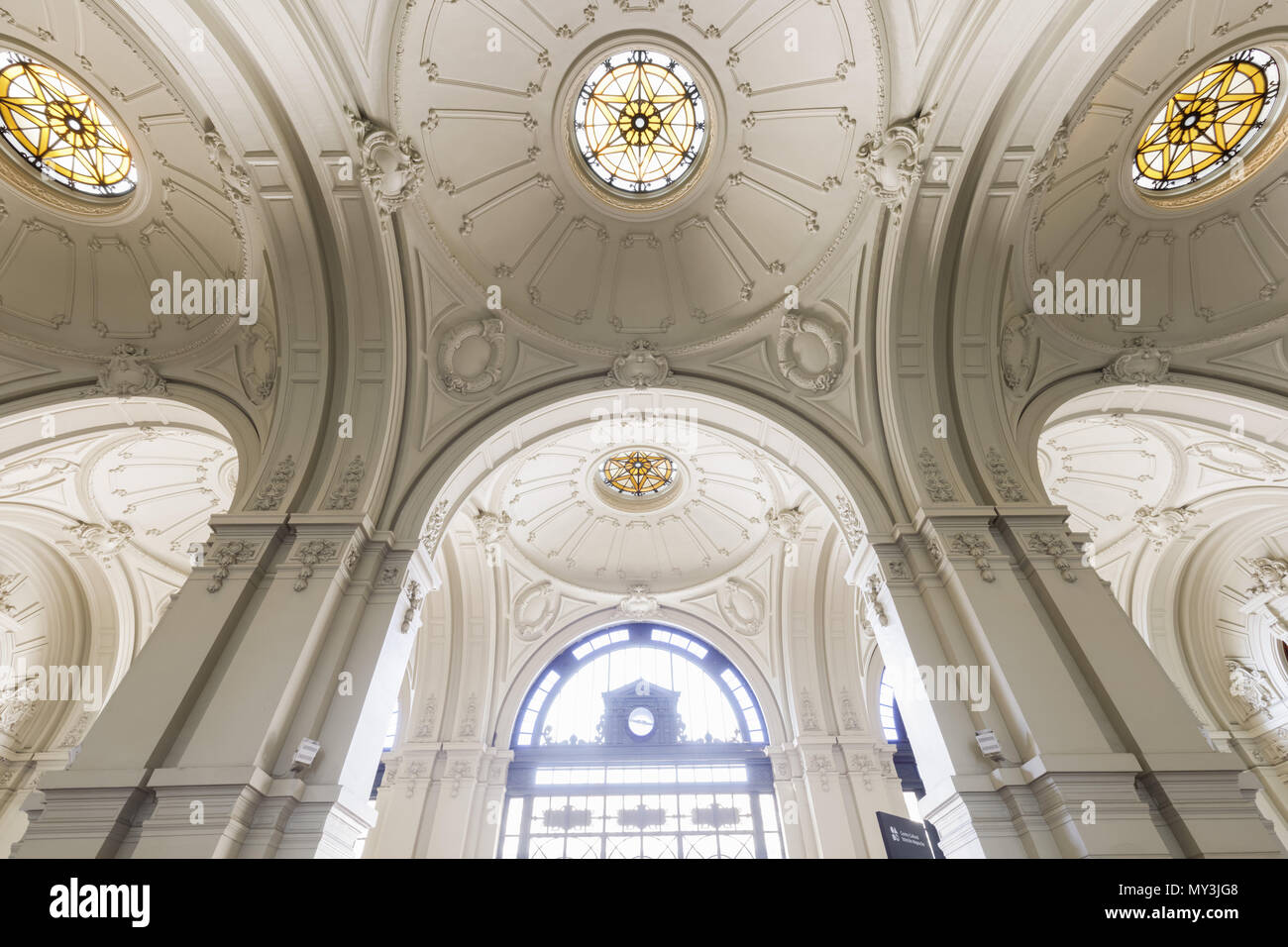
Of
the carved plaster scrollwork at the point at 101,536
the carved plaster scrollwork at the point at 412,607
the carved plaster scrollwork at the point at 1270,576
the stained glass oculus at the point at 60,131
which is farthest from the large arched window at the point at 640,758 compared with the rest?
the stained glass oculus at the point at 60,131

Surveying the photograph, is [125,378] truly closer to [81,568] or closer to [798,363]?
[81,568]

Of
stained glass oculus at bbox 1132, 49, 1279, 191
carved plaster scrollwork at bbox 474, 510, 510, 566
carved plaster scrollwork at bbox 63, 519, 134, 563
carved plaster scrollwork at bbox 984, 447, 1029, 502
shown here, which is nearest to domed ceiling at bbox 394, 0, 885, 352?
carved plaster scrollwork at bbox 984, 447, 1029, 502

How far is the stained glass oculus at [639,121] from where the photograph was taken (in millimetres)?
9070

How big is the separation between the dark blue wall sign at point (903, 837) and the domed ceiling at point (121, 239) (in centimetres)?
→ 1121

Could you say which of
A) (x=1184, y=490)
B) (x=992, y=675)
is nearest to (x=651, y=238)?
(x=992, y=675)

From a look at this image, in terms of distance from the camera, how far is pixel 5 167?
8.53 m

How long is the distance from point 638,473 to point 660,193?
21.3 feet

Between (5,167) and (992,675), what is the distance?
14033 mm

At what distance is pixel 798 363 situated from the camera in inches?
395

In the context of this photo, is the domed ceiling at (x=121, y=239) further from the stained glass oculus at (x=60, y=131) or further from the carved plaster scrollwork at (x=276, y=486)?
the carved plaster scrollwork at (x=276, y=486)

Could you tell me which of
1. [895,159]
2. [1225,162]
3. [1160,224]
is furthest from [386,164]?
[1225,162]

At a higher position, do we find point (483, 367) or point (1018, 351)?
point (483, 367)

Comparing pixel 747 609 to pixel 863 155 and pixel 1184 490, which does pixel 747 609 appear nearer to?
pixel 1184 490

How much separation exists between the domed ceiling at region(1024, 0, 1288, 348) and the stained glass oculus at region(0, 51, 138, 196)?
12.3 m
